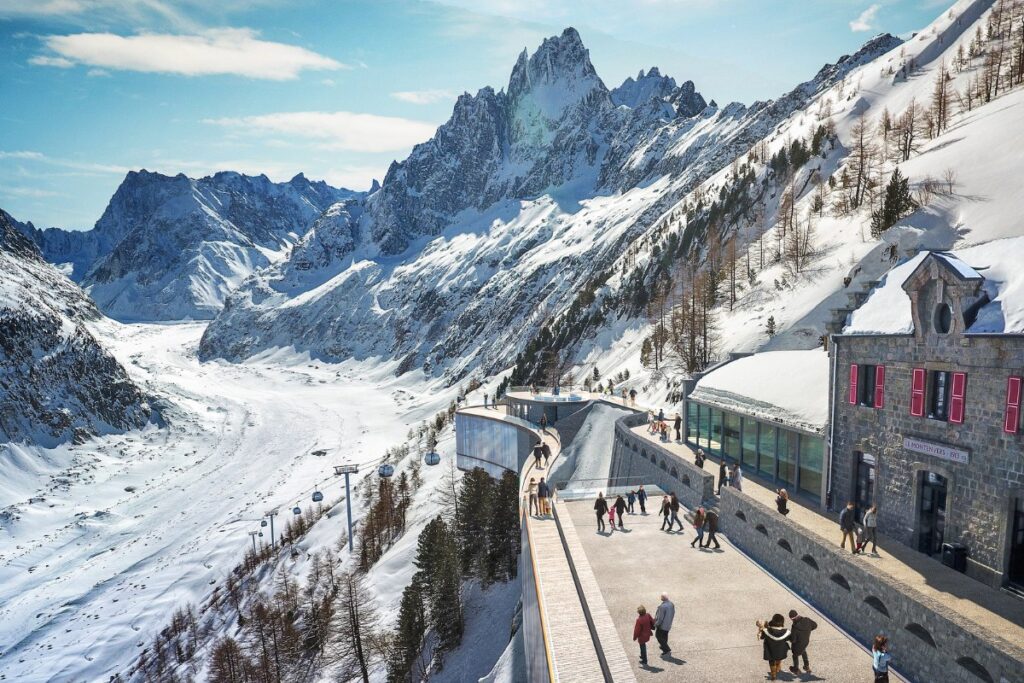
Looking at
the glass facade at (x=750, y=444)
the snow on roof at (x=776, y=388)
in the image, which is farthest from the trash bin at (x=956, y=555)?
the glass facade at (x=750, y=444)

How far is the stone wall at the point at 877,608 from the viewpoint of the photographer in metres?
11.5

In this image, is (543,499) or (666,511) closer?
(666,511)

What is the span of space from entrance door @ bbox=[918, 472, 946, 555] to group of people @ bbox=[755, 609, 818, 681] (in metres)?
6.66

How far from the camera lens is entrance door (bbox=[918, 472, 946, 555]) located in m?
16.7

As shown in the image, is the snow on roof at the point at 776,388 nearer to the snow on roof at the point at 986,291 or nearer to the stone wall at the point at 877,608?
the snow on roof at the point at 986,291

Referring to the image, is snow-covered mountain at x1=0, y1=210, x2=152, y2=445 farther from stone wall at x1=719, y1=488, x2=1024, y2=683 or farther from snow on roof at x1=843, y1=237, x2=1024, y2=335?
snow on roof at x1=843, y1=237, x2=1024, y2=335

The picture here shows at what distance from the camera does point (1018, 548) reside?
14.4 m

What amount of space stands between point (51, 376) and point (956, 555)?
150933 millimetres

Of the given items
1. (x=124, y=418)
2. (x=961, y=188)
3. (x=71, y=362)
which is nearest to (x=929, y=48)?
(x=961, y=188)

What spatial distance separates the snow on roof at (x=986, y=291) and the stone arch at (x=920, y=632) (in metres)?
7.70

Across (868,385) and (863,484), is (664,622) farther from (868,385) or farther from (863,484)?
(868,385)

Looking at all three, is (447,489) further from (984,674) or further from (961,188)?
(961,188)

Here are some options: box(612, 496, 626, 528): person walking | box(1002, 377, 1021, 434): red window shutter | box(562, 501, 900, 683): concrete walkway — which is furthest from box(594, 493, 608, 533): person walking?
box(1002, 377, 1021, 434): red window shutter

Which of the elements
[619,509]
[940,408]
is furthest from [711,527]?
[940,408]
